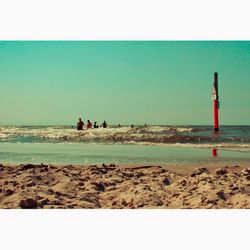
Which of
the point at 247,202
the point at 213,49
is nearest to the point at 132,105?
the point at 213,49

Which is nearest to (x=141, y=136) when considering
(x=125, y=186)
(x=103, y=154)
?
(x=103, y=154)

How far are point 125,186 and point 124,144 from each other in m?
1.23

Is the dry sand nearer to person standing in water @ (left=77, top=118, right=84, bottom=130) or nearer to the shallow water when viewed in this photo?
the shallow water

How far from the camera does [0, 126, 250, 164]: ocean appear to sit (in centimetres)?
469

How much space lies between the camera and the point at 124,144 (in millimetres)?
5500

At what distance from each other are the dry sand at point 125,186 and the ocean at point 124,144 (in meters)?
0.12

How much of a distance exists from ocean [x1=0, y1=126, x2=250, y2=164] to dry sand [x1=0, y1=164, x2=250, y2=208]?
0.41ft

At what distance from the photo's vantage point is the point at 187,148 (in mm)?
5340

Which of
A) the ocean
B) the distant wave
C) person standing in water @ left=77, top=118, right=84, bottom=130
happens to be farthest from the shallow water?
person standing in water @ left=77, top=118, right=84, bottom=130

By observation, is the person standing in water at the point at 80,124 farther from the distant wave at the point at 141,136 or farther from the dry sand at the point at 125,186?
the dry sand at the point at 125,186

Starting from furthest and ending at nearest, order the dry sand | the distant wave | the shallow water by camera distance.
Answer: the distant wave
the shallow water
the dry sand

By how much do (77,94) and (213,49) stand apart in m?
1.29

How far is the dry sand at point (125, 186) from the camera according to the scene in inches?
158

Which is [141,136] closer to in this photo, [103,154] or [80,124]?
[103,154]
